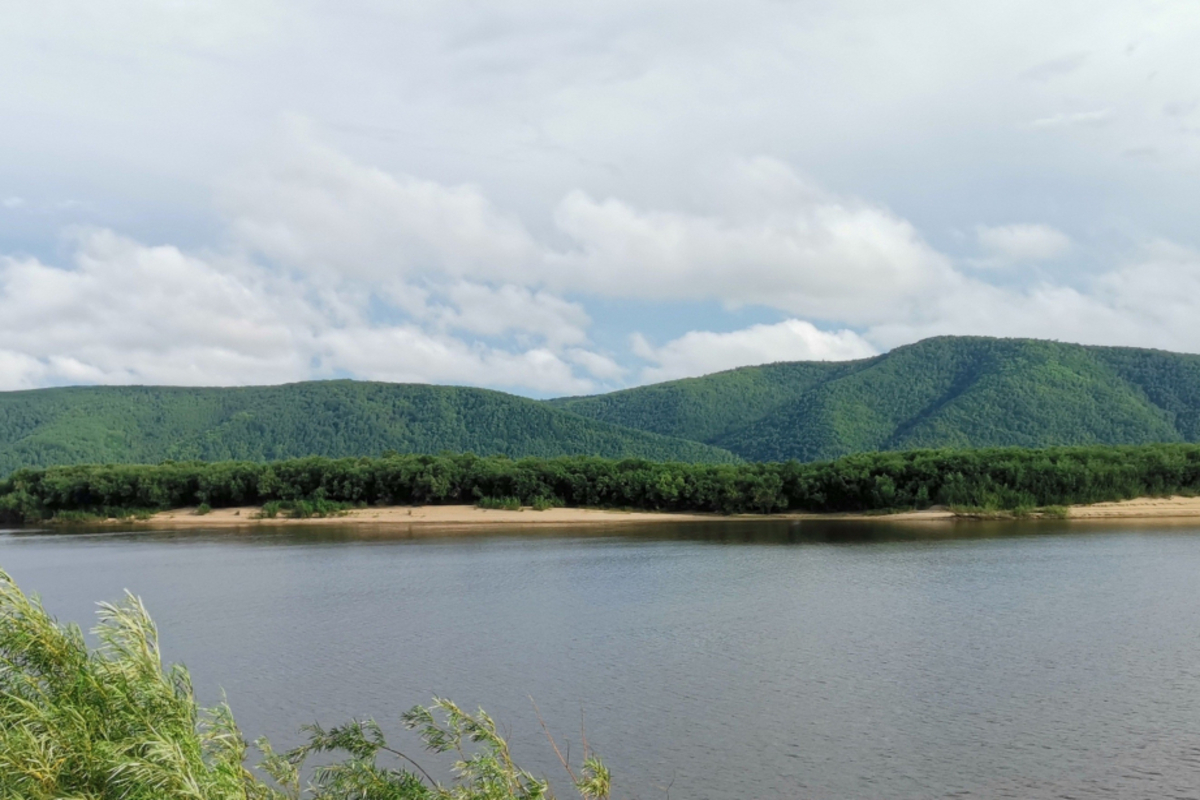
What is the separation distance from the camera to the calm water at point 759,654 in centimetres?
1873

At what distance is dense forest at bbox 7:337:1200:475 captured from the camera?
13700 centimetres

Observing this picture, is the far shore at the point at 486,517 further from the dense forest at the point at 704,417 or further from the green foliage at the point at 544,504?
the dense forest at the point at 704,417

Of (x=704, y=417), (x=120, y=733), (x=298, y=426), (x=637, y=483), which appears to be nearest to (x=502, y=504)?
(x=637, y=483)

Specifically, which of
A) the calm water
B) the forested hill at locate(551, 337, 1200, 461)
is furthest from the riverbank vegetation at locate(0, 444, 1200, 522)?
the forested hill at locate(551, 337, 1200, 461)

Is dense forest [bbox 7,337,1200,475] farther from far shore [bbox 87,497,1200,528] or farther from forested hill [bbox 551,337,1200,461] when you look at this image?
far shore [bbox 87,497,1200,528]

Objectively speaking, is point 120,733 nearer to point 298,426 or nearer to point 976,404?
point 976,404

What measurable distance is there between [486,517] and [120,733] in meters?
75.9

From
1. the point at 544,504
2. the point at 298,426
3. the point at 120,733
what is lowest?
the point at 120,733

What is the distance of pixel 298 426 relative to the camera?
547 ft

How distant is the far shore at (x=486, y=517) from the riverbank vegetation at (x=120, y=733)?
6639 centimetres

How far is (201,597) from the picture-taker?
41.3 meters

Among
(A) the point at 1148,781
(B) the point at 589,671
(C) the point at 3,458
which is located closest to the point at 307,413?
(C) the point at 3,458

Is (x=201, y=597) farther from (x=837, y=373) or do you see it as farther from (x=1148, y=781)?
(x=837, y=373)

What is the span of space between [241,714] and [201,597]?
20.3m
